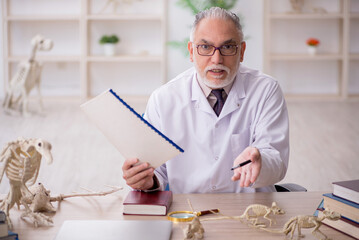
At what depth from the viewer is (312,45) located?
268 inches


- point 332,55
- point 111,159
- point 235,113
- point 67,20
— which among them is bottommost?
point 111,159

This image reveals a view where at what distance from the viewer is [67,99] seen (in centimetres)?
690

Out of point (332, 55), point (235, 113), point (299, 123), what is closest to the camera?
point (235, 113)

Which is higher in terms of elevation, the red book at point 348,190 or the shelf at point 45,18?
the shelf at point 45,18

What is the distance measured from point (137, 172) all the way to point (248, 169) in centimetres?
33

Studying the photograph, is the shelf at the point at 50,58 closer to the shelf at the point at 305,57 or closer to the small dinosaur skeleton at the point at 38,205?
the shelf at the point at 305,57

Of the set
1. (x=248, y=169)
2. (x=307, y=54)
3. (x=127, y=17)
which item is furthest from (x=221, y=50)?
(x=307, y=54)

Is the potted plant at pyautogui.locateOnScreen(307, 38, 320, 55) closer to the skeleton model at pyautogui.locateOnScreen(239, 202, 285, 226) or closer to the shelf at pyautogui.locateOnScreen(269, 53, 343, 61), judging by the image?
the shelf at pyautogui.locateOnScreen(269, 53, 343, 61)

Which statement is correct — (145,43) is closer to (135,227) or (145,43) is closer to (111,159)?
(111,159)

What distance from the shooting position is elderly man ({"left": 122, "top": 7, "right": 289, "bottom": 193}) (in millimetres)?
1944

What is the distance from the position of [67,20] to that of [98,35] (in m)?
0.44

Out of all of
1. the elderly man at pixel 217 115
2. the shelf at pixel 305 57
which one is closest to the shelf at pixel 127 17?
the shelf at pixel 305 57

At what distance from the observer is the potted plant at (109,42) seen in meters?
6.73

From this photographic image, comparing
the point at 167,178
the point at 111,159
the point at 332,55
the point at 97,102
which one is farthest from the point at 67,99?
the point at 97,102
